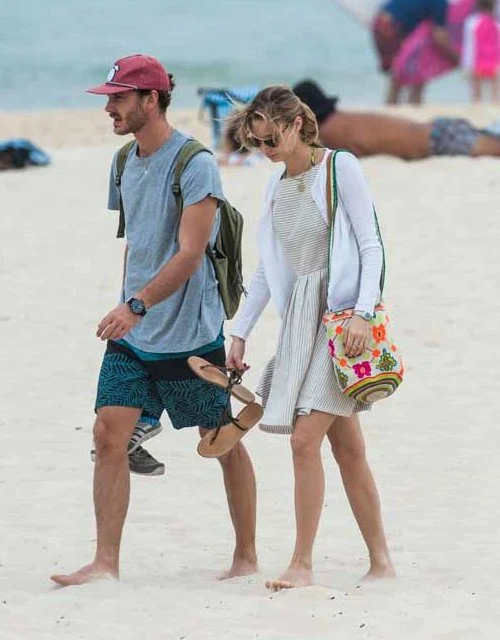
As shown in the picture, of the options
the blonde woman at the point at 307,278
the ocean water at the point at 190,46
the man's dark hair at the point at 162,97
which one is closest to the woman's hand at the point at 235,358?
the blonde woman at the point at 307,278

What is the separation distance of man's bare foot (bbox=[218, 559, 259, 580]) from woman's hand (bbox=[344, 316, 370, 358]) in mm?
903

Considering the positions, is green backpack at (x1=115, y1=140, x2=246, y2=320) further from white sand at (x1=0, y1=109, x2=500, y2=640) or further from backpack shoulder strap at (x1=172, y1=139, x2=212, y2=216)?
white sand at (x1=0, y1=109, x2=500, y2=640)

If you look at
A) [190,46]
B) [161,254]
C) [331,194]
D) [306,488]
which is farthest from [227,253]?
[190,46]

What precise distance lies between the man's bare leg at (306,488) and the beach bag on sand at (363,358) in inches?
5.5

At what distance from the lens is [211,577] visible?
17.0 ft

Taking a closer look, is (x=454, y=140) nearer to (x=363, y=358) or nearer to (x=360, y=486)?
(x=360, y=486)

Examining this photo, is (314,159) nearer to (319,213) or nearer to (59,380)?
(319,213)

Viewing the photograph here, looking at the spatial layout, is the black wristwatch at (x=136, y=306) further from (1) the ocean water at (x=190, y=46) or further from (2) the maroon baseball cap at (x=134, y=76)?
(1) the ocean water at (x=190, y=46)

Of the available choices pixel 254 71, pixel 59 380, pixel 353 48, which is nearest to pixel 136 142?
pixel 59 380

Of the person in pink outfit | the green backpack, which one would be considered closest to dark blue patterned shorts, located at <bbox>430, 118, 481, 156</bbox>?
the green backpack

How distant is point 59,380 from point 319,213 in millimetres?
3316

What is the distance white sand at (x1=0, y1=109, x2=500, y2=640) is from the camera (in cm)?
458

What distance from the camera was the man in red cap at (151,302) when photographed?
15.5 feet

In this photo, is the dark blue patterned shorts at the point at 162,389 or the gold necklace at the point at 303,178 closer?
the gold necklace at the point at 303,178
